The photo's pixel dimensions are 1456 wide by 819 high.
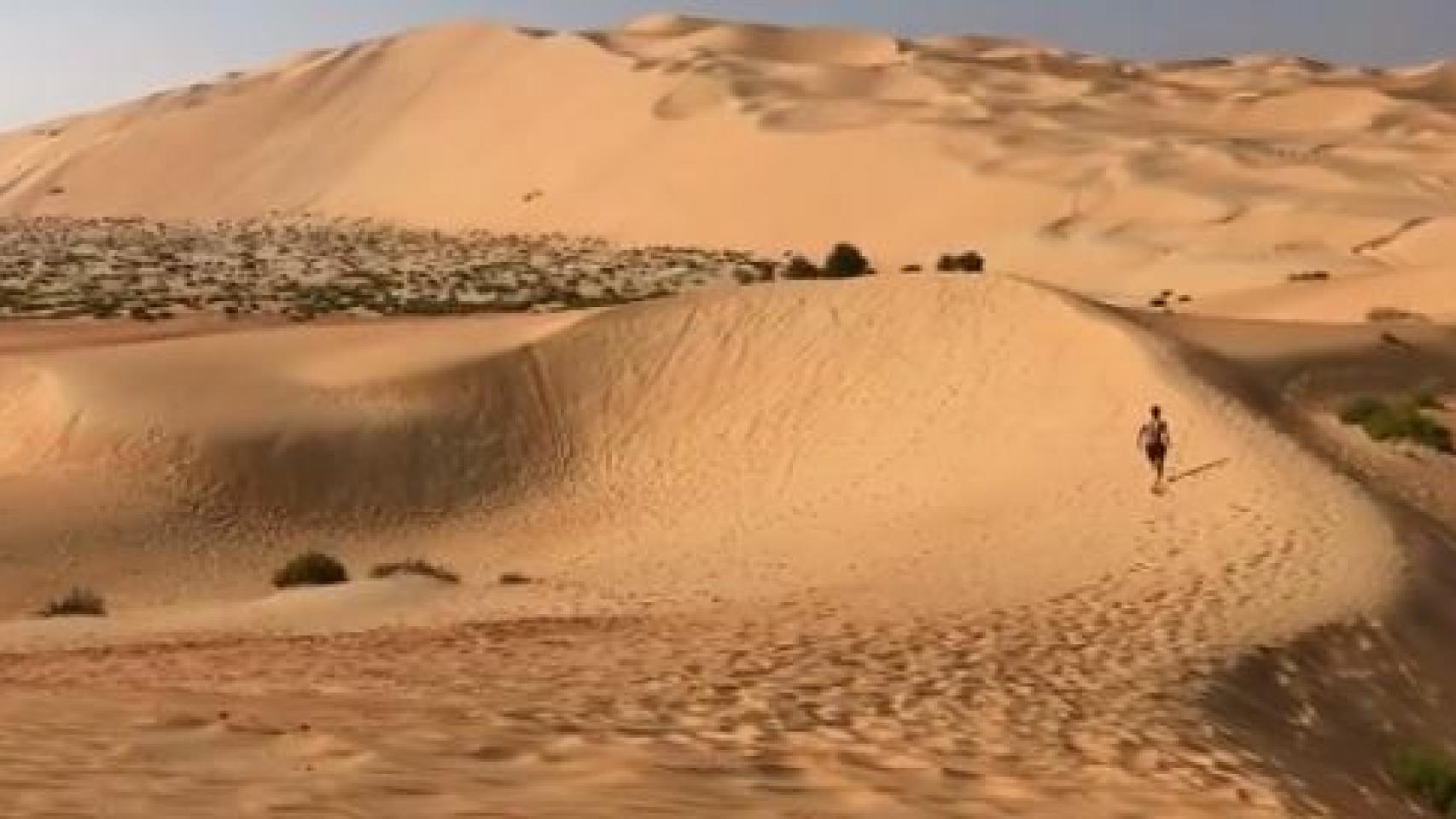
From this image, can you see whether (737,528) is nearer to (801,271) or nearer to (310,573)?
(310,573)

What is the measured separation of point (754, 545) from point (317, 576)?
4835 mm

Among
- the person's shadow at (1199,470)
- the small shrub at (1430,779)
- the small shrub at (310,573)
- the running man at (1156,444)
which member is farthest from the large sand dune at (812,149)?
the small shrub at (1430,779)

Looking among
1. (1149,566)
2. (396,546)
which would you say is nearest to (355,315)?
(396,546)

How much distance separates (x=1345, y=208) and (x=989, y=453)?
1731 inches

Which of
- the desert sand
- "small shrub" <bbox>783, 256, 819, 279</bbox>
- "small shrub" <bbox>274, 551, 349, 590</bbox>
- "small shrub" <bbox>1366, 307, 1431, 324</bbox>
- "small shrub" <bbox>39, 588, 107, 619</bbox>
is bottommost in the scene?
"small shrub" <bbox>39, 588, 107, 619</bbox>

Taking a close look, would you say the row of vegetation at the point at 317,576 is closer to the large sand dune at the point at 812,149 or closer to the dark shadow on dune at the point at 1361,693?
the dark shadow on dune at the point at 1361,693

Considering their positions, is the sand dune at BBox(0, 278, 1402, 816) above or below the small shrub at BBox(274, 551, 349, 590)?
above

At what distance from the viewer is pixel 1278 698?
1123cm

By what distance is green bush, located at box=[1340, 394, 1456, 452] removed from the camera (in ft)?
77.6

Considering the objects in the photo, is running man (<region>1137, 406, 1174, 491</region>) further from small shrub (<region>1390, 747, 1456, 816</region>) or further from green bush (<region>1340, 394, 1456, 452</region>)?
small shrub (<region>1390, 747, 1456, 816</region>)

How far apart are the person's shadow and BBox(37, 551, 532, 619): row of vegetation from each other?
7.12m

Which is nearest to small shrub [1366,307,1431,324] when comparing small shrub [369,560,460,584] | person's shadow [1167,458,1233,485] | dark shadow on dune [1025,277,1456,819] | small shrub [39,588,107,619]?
dark shadow on dune [1025,277,1456,819]

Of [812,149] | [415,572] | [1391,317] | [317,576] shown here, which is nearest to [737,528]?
[415,572]

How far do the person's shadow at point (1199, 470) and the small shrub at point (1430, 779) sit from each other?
891 centimetres
